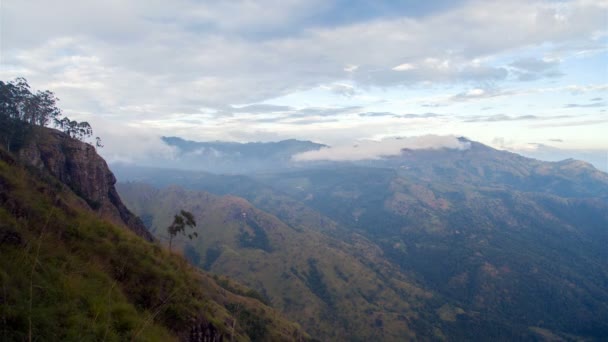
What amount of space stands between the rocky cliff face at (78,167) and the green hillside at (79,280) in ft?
134

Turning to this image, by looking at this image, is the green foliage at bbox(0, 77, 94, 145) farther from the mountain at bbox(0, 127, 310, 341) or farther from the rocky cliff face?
the mountain at bbox(0, 127, 310, 341)

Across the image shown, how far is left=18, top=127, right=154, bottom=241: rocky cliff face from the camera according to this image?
56.2m

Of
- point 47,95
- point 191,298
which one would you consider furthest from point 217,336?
point 47,95

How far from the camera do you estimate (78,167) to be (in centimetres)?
6328

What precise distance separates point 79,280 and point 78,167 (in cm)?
6133

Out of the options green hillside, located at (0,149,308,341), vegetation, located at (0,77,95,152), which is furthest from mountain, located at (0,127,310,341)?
vegetation, located at (0,77,95,152)

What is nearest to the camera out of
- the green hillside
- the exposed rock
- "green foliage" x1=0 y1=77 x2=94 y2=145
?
the green hillside

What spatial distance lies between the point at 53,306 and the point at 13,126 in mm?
60927

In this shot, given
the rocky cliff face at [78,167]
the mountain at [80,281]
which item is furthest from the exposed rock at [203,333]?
the rocky cliff face at [78,167]

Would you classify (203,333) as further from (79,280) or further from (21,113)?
(21,113)

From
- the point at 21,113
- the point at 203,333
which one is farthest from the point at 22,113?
the point at 203,333

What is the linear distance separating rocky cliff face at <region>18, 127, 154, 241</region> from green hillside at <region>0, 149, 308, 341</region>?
1604 inches

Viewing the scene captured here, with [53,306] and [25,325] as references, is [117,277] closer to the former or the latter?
[53,306]

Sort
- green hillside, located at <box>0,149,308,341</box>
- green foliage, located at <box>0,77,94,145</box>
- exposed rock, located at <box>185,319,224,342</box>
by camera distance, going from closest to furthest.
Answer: green hillside, located at <box>0,149,308,341</box> < exposed rock, located at <box>185,319,224,342</box> < green foliage, located at <box>0,77,94,145</box>
